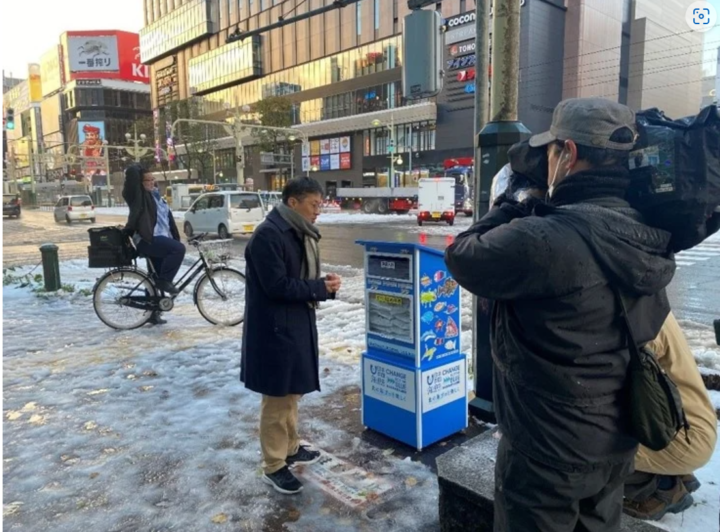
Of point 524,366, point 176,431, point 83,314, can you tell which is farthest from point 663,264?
point 83,314

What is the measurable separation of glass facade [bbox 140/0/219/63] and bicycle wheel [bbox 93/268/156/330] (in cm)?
7740

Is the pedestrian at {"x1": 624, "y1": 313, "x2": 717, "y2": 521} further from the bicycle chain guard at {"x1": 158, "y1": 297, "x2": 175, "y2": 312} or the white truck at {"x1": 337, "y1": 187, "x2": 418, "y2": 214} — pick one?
the white truck at {"x1": 337, "y1": 187, "x2": 418, "y2": 214}

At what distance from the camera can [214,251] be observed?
23.1 ft

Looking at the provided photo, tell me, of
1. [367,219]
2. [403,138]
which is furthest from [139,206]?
[403,138]

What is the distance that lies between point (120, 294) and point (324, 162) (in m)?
55.1

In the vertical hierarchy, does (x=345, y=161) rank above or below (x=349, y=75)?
below

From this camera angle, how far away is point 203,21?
75.4m

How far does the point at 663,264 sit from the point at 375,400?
2.55m

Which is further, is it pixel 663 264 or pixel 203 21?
pixel 203 21

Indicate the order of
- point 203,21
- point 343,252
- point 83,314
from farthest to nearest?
point 203,21
point 343,252
point 83,314

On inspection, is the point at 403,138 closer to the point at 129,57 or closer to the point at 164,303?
the point at 164,303

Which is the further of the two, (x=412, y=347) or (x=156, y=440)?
(x=156, y=440)

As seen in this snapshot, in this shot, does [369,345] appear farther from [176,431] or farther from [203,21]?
[203,21]

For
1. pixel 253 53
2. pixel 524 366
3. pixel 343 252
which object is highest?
pixel 253 53
